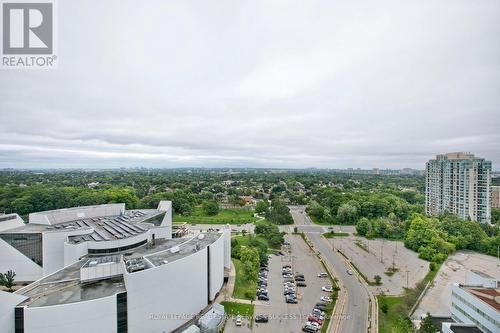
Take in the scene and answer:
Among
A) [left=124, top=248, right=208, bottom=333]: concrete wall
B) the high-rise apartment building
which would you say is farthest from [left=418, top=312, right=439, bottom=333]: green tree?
the high-rise apartment building

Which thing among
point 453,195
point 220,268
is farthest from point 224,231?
point 453,195

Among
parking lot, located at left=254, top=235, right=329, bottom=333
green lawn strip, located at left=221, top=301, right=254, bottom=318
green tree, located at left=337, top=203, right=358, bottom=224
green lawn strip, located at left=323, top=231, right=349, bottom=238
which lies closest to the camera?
parking lot, located at left=254, top=235, right=329, bottom=333

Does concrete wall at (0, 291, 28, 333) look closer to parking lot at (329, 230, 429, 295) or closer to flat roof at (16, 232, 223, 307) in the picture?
flat roof at (16, 232, 223, 307)

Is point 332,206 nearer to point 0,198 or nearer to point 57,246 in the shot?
point 57,246

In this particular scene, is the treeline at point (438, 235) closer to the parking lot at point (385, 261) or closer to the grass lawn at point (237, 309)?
the parking lot at point (385, 261)

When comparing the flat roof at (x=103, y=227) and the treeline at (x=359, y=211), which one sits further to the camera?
the treeline at (x=359, y=211)

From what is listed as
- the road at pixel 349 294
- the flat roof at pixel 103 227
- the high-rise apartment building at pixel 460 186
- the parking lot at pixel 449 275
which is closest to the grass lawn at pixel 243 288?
the road at pixel 349 294

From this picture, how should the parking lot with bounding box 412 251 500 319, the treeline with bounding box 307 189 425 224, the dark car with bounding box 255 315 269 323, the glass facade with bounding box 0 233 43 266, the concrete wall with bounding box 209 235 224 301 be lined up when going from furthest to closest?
1. the treeline with bounding box 307 189 425 224
2. the glass facade with bounding box 0 233 43 266
3. the parking lot with bounding box 412 251 500 319
4. the concrete wall with bounding box 209 235 224 301
5. the dark car with bounding box 255 315 269 323
